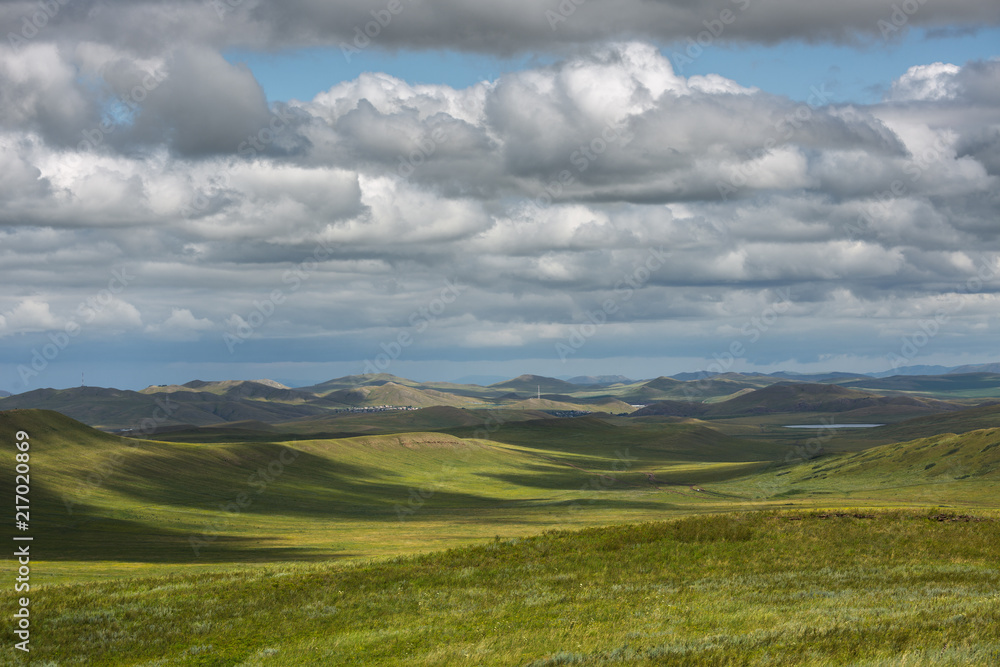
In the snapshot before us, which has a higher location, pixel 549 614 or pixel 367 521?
pixel 549 614

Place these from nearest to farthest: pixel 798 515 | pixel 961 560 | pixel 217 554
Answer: pixel 961 560, pixel 798 515, pixel 217 554

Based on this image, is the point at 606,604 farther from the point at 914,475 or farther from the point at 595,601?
the point at 914,475

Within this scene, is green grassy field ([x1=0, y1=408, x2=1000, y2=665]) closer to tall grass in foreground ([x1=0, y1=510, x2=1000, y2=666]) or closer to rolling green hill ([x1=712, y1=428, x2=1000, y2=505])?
tall grass in foreground ([x1=0, y1=510, x2=1000, y2=666])

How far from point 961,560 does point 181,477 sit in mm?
173743

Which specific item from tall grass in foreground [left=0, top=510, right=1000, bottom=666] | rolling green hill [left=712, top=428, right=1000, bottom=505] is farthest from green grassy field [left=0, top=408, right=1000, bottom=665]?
rolling green hill [left=712, top=428, right=1000, bottom=505]

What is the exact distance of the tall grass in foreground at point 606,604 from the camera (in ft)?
76.2

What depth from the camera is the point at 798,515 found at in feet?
161

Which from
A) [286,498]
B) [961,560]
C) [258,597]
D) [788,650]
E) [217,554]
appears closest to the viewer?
[788,650]

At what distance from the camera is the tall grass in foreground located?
23.2 meters

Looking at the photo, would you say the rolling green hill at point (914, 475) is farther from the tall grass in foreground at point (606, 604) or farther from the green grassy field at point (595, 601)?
the tall grass in foreground at point (606, 604)

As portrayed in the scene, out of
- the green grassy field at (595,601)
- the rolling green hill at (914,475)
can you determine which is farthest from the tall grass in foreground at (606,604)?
the rolling green hill at (914,475)

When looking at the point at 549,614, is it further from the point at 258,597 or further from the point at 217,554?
the point at 217,554

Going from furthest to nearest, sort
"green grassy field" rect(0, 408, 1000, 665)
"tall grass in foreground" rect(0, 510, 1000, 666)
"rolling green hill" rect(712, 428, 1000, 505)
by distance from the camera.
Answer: "rolling green hill" rect(712, 428, 1000, 505) → "green grassy field" rect(0, 408, 1000, 665) → "tall grass in foreground" rect(0, 510, 1000, 666)

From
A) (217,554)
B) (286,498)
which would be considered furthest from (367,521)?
(217,554)
